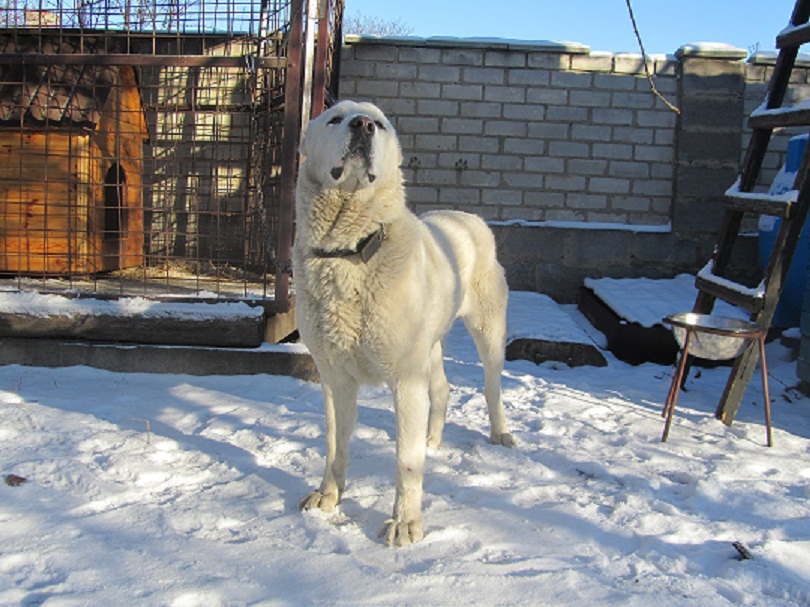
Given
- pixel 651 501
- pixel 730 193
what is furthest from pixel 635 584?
pixel 730 193

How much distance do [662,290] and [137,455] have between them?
18.5ft

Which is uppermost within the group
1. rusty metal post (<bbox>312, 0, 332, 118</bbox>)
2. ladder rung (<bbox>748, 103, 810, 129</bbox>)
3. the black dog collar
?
rusty metal post (<bbox>312, 0, 332, 118</bbox>)

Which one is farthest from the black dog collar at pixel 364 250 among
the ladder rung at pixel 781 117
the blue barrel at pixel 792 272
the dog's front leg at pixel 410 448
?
the blue barrel at pixel 792 272

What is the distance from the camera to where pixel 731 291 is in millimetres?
4102

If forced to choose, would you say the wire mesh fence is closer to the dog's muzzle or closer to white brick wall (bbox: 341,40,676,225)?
white brick wall (bbox: 341,40,676,225)

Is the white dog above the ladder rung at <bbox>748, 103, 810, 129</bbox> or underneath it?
underneath

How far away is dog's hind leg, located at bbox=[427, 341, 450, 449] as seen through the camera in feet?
11.2

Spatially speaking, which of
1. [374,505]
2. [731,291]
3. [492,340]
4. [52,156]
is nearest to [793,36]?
[731,291]

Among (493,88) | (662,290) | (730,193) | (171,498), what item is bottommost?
(171,498)

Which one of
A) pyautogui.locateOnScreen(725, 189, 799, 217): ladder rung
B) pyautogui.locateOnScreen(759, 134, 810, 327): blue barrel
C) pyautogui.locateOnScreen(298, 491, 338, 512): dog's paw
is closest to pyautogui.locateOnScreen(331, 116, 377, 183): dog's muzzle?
pyautogui.locateOnScreen(298, 491, 338, 512): dog's paw

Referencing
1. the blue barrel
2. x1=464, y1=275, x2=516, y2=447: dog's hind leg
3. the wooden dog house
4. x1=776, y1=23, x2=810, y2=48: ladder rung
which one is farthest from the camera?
the blue barrel

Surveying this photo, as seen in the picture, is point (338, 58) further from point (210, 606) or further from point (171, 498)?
point (210, 606)

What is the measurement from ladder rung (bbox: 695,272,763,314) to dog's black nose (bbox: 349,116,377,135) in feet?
8.48

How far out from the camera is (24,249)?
17.7 ft
